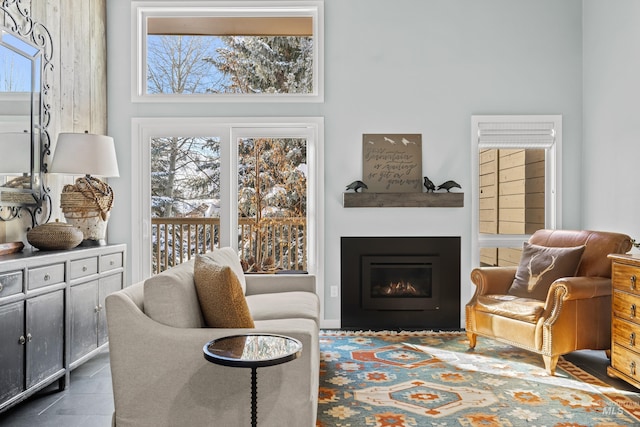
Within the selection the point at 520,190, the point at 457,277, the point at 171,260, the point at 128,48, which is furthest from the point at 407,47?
the point at 171,260

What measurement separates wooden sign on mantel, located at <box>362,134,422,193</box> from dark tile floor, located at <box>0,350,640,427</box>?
81.9 inches

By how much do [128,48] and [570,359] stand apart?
182 inches

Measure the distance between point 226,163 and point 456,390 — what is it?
9.49ft

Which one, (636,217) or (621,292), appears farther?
(636,217)

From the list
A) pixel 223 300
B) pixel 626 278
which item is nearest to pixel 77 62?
pixel 223 300

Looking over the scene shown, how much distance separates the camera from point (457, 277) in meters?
4.85

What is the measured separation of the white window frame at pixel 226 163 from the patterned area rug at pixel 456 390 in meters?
1.30

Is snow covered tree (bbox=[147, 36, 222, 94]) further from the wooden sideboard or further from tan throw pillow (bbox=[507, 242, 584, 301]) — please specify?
tan throw pillow (bbox=[507, 242, 584, 301])

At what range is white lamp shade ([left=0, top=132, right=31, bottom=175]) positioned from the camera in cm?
318

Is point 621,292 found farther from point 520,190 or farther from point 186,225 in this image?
point 186,225

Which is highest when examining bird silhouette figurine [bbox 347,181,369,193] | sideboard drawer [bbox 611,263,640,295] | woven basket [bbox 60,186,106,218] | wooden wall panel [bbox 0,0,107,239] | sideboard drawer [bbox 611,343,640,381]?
wooden wall panel [bbox 0,0,107,239]

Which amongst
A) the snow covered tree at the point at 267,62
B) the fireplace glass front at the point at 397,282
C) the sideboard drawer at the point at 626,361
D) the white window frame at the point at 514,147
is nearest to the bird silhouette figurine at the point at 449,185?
the white window frame at the point at 514,147

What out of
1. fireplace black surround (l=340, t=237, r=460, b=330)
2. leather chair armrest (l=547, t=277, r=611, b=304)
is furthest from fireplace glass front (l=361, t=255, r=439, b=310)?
Result: leather chair armrest (l=547, t=277, r=611, b=304)

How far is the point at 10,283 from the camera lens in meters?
2.58
